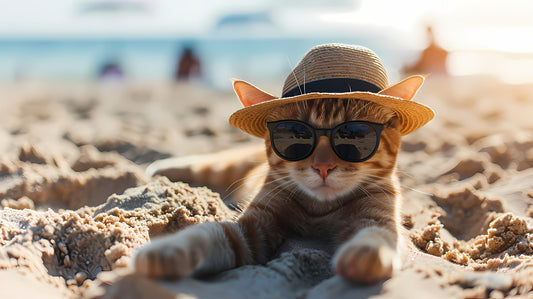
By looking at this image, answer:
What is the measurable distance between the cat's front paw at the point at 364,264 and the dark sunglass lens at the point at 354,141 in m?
0.74

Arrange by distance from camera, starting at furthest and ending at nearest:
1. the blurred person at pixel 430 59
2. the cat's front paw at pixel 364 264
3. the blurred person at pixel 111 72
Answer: the blurred person at pixel 111 72, the blurred person at pixel 430 59, the cat's front paw at pixel 364 264

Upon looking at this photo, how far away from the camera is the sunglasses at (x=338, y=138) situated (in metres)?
2.10

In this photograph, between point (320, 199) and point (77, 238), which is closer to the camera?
point (77, 238)

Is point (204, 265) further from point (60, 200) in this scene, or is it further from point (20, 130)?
point (20, 130)

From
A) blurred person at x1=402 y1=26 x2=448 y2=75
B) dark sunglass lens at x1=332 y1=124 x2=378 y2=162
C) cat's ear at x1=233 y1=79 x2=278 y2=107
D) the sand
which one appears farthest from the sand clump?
blurred person at x1=402 y1=26 x2=448 y2=75

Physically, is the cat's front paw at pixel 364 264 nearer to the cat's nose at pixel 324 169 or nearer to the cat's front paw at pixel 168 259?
the cat's front paw at pixel 168 259

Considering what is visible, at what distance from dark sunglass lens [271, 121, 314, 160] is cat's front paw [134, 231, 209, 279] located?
0.91 m

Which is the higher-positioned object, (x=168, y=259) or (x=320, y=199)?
(x=168, y=259)

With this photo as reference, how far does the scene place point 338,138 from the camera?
6.88ft

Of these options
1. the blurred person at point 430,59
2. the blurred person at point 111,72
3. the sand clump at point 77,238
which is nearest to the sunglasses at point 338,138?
the sand clump at point 77,238

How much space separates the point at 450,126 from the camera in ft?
21.9


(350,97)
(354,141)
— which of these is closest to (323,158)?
(354,141)

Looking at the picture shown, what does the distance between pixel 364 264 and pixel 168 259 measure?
624 millimetres

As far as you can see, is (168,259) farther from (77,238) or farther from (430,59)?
(430,59)
